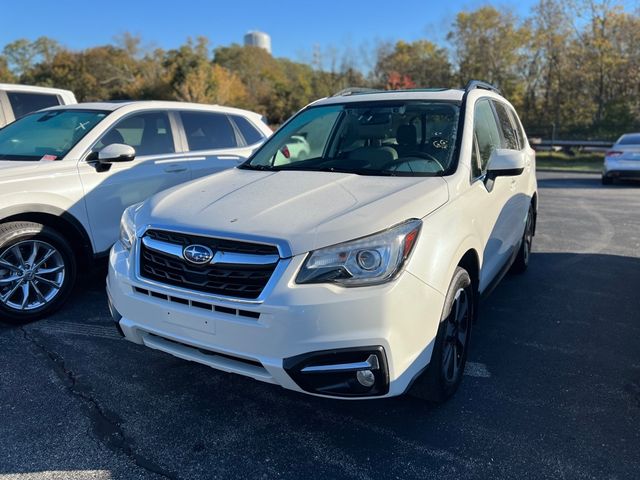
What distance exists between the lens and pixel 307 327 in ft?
7.21

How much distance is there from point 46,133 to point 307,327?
392 centimetres

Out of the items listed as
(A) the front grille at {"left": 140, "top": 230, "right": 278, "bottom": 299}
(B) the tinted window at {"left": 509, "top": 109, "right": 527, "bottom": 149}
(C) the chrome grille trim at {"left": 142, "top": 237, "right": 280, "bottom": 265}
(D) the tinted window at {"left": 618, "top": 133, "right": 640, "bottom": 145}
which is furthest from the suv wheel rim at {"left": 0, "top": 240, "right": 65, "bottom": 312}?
(D) the tinted window at {"left": 618, "top": 133, "right": 640, "bottom": 145}

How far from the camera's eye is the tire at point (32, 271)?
390 centimetres

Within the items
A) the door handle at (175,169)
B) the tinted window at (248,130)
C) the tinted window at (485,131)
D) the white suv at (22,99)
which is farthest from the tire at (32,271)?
the white suv at (22,99)

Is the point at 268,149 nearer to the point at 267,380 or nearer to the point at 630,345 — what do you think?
the point at 267,380

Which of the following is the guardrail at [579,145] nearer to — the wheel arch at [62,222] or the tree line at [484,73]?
the tree line at [484,73]

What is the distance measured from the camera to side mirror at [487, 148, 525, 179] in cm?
320

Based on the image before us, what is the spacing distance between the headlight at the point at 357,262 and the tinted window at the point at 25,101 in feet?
24.6

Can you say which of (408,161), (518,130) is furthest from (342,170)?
(518,130)

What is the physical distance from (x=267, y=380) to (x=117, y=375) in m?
1.40

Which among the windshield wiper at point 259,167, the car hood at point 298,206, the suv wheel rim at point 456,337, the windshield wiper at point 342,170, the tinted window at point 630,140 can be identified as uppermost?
the windshield wiper at point 259,167

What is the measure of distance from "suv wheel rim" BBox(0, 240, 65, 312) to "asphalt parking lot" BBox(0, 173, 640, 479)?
218mm

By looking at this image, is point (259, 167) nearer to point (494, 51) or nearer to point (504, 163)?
point (504, 163)

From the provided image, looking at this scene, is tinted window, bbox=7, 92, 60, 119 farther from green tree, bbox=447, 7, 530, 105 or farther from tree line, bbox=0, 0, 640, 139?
green tree, bbox=447, 7, 530, 105
